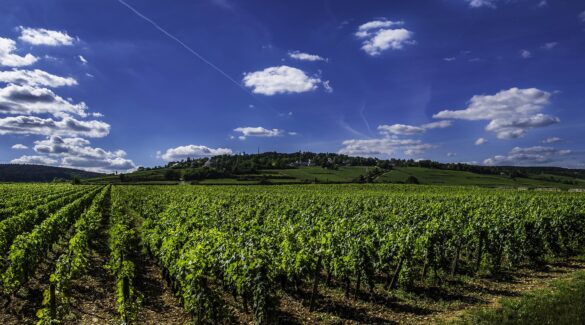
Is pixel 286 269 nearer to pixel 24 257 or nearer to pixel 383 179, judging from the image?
pixel 24 257

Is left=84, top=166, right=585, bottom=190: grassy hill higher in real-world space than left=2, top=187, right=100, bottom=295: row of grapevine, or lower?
higher

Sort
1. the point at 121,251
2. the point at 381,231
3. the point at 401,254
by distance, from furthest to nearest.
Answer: the point at 381,231 → the point at 121,251 → the point at 401,254

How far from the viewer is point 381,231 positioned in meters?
14.9

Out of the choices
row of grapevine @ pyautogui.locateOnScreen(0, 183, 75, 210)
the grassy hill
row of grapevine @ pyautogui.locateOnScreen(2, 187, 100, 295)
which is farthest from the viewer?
the grassy hill

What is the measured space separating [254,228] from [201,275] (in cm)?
636

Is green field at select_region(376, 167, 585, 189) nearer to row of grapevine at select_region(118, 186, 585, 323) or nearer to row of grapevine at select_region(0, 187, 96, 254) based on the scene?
row of grapevine at select_region(118, 186, 585, 323)

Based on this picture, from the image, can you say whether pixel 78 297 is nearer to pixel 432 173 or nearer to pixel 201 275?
pixel 201 275

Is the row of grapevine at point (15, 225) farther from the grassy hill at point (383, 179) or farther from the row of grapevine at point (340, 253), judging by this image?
the grassy hill at point (383, 179)

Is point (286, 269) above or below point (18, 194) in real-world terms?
below

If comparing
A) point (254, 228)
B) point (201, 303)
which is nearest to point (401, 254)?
point (254, 228)

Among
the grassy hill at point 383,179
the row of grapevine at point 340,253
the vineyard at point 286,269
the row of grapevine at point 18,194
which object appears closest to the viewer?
the row of grapevine at point 340,253

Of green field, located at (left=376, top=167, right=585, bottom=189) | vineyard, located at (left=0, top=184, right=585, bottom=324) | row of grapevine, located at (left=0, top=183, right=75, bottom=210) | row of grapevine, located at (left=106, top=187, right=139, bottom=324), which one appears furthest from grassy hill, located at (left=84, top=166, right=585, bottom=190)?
row of grapevine, located at (left=106, top=187, right=139, bottom=324)

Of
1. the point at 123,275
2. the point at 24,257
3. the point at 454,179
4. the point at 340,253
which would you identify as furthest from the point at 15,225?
the point at 454,179

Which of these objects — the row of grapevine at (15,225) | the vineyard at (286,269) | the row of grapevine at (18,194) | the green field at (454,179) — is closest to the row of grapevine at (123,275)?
the vineyard at (286,269)
